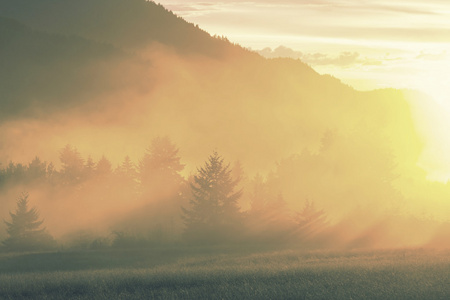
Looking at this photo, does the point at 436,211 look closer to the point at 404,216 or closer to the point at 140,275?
the point at 404,216

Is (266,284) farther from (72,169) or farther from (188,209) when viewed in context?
(72,169)

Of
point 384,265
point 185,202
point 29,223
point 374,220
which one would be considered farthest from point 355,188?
point 384,265

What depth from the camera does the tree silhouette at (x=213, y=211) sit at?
234 ft

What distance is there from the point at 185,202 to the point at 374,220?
2469 centimetres

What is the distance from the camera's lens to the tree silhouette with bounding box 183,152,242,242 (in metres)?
71.2

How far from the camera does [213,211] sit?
7394 cm

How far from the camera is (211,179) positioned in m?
76.8

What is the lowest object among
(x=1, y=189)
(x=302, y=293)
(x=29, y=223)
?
(x=302, y=293)

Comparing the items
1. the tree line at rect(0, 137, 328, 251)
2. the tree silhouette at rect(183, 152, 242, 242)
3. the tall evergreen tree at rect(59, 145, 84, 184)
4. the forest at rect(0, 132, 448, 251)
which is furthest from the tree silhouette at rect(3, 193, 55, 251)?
the tall evergreen tree at rect(59, 145, 84, 184)

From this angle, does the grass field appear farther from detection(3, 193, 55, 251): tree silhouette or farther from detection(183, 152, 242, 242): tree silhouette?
detection(183, 152, 242, 242): tree silhouette

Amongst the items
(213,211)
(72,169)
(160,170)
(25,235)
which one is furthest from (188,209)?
(72,169)

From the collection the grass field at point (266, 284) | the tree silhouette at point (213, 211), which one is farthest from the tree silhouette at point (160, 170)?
the grass field at point (266, 284)

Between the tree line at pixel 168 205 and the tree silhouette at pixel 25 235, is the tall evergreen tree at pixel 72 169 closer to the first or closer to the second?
the tree line at pixel 168 205

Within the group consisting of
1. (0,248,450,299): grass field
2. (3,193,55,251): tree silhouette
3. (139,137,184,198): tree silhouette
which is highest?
(139,137,184,198): tree silhouette
